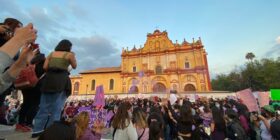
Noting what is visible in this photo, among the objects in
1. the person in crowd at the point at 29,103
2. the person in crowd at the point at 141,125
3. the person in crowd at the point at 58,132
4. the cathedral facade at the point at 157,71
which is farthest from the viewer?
the cathedral facade at the point at 157,71

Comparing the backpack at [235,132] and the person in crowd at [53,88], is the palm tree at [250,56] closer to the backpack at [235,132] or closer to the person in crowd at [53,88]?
the backpack at [235,132]

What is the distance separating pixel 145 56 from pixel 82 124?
38450mm

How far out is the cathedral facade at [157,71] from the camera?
3550 cm

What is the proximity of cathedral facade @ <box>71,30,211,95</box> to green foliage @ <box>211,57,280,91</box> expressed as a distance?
1649 cm

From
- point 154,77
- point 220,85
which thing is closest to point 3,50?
point 154,77

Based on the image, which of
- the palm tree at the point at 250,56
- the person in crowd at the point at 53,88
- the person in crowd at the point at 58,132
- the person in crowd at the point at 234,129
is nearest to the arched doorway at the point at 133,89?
the person in crowd at the point at 234,129

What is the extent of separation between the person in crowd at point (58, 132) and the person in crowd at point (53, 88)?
1863 millimetres

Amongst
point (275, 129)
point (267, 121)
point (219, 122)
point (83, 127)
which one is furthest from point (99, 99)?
point (275, 129)

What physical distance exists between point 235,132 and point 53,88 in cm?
434

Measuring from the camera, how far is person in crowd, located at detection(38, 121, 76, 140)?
1.24 meters

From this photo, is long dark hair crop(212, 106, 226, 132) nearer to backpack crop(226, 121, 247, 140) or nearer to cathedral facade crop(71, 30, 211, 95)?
backpack crop(226, 121, 247, 140)

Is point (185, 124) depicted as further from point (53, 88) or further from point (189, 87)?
point (189, 87)

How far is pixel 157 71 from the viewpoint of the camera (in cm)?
3853

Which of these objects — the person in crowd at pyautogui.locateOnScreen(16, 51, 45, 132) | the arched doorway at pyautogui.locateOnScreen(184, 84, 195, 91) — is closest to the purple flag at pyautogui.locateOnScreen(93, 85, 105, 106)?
the person in crowd at pyautogui.locateOnScreen(16, 51, 45, 132)
